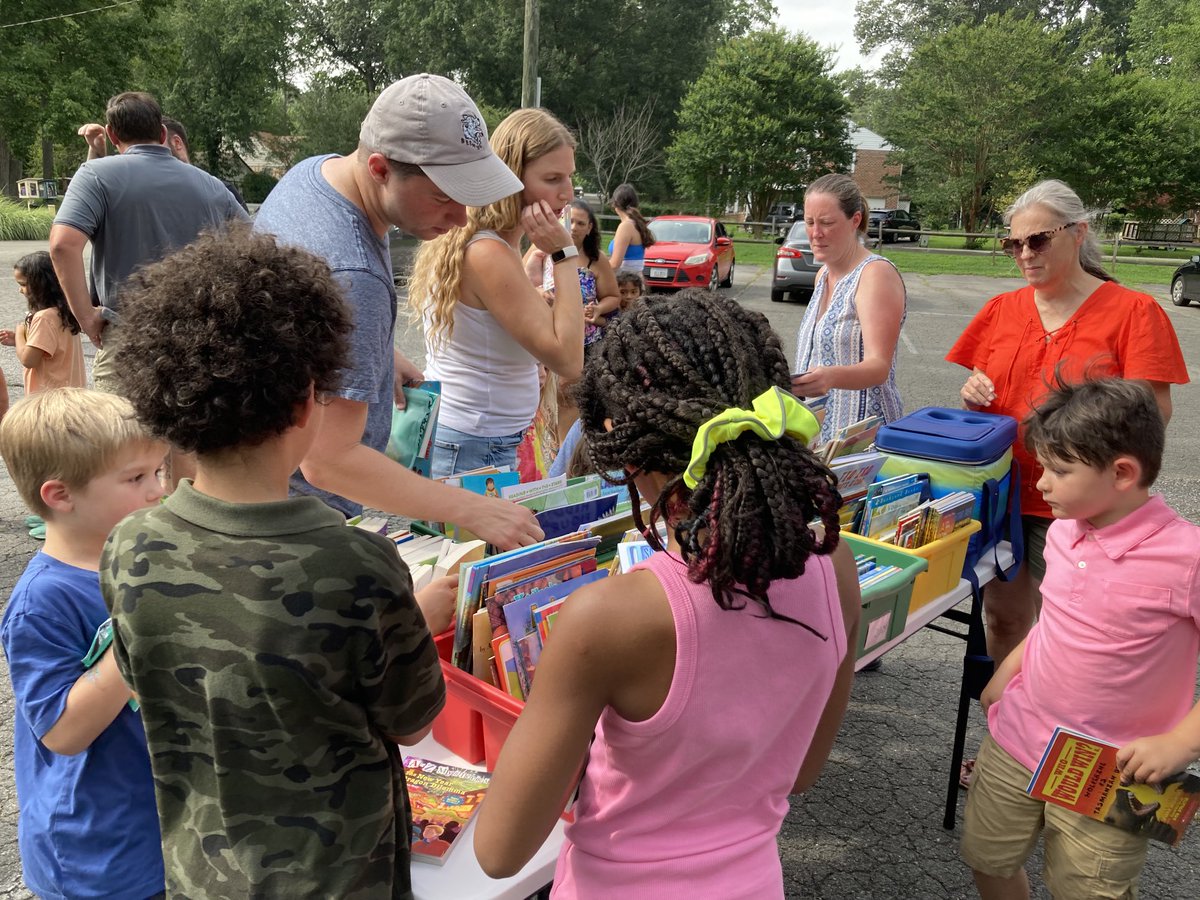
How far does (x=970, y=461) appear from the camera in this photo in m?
2.56

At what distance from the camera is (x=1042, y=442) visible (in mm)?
2072

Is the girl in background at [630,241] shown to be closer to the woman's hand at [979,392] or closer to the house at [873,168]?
the woman's hand at [979,392]

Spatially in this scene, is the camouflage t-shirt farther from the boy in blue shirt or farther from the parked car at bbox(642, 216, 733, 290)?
the parked car at bbox(642, 216, 733, 290)

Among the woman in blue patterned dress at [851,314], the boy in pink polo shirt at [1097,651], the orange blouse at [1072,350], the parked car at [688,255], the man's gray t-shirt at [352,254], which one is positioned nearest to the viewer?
the man's gray t-shirt at [352,254]

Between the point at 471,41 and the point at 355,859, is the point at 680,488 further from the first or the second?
the point at 471,41

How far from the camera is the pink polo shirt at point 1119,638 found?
1.87 meters

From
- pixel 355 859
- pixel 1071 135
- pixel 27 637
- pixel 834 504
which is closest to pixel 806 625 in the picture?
pixel 834 504

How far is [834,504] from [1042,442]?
1277 millimetres

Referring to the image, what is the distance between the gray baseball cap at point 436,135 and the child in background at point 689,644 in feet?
2.66

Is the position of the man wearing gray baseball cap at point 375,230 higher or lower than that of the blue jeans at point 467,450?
higher

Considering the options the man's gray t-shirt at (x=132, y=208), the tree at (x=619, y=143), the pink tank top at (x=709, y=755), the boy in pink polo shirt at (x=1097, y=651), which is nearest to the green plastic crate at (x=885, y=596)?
the boy in pink polo shirt at (x=1097, y=651)

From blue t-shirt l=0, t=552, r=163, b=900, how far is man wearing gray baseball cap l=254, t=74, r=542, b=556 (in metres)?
0.49

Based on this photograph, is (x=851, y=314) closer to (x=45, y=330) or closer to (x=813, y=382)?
(x=813, y=382)

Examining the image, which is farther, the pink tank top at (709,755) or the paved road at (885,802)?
the paved road at (885,802)
